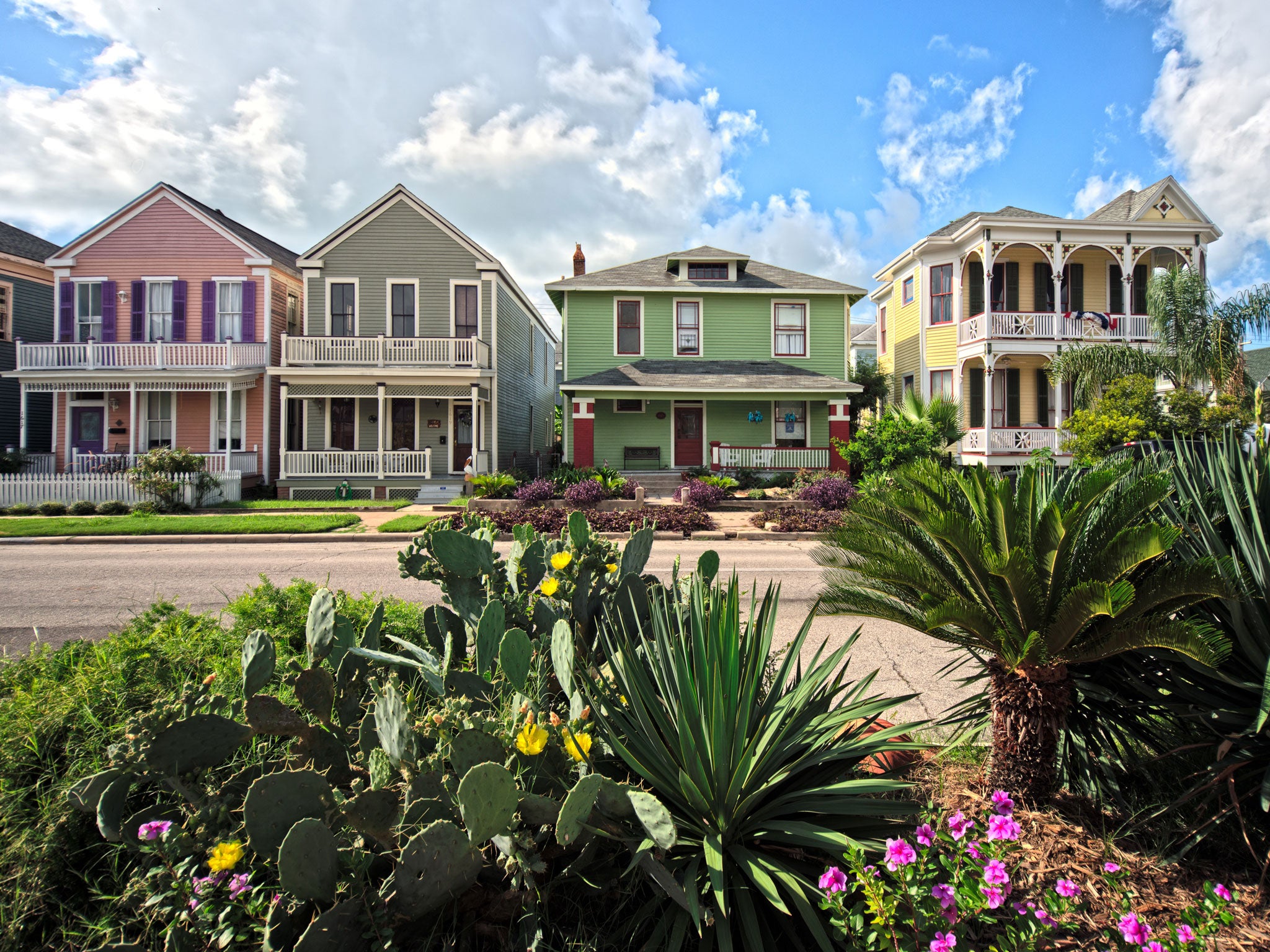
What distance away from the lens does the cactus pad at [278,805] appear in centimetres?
193

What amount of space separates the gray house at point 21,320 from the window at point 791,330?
85.3ft

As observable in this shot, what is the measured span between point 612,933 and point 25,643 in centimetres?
698

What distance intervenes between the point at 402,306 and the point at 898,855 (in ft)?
80.1

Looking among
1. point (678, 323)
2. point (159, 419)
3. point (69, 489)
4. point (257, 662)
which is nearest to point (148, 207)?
point (159, 419)

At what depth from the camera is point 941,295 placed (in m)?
Answer: 25.7

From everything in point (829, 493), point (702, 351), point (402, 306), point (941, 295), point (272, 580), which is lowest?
point (272, 580)

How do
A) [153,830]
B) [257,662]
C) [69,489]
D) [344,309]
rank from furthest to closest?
[344,309] → [69,489] → [257,662] → [153,830]

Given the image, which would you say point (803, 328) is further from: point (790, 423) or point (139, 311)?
point (139, 311)

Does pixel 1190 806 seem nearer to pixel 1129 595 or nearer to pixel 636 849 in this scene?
pixel 1129 595

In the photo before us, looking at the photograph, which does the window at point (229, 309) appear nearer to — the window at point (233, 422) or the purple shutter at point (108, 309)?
the window at point (233, 422)

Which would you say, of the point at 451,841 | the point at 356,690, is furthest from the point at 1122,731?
the point at 356,690

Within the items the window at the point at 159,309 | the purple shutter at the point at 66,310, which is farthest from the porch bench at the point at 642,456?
the purple shutter at the point at 66,310

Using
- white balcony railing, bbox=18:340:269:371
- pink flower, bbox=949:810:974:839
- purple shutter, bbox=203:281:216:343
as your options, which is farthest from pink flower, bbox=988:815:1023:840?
purple shutter, bbox=203:281:216:343

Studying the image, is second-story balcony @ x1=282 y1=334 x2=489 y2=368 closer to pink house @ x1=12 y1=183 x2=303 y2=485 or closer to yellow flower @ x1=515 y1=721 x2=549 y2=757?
pink house @ x1=12 y1=183 x2=303 y2=485
